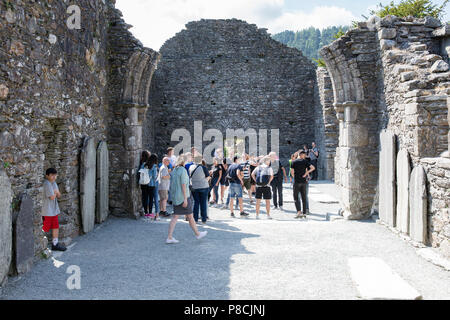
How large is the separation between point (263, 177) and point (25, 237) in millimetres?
5015

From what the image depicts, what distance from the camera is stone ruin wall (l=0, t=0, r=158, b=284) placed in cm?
470

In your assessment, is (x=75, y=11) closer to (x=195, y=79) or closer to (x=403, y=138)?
(x=403, y=138)

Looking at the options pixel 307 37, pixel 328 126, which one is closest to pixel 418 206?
pixel 328 126

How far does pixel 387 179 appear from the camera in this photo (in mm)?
7473

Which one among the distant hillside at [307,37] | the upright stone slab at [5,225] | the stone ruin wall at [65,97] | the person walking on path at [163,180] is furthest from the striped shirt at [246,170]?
the distant hillside at [307,37]

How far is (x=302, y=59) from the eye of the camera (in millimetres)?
19109

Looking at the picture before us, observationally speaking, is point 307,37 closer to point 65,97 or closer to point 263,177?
point 263,177

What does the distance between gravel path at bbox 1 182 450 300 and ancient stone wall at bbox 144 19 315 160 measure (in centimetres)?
1121

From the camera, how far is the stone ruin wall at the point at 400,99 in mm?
5852

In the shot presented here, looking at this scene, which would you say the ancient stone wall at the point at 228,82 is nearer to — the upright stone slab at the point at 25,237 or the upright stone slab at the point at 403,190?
the upright stone slab at the point at 403,190

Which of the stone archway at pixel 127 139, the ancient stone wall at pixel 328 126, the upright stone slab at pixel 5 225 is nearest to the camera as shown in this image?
the upright stone slab at pixel 5 225

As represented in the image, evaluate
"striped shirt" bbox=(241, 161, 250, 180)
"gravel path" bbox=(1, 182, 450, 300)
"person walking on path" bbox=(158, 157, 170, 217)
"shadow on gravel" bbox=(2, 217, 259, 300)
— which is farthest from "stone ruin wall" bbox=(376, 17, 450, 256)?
"person walking on path" bbox=(158, 157, 170, 217)

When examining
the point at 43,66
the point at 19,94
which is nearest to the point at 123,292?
the point at 19,94

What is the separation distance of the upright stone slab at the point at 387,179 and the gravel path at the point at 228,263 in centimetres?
31
